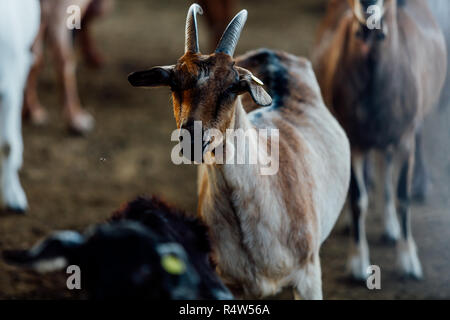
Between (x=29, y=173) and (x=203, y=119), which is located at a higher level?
(x=203, y=119)

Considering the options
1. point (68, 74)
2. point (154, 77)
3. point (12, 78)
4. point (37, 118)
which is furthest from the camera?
point (37, 118)

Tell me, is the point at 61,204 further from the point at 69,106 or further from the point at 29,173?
the point at 69,106

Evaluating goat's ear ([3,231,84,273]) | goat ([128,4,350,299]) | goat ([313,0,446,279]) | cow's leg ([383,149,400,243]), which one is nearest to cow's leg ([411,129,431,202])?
cow's leg ([383,149,400,243])

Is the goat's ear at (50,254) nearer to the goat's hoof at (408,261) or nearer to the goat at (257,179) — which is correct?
the goat at (257,179)

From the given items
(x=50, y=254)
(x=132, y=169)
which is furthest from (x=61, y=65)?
(x=50, y=254)

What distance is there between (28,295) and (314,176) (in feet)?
7.36

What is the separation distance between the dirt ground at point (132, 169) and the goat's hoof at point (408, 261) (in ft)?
0.28

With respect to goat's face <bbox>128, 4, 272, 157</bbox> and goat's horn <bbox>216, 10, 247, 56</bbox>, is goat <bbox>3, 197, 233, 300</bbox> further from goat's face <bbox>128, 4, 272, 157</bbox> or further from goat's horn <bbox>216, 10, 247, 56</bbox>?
goat's horn <bbox>216, 10, 247, 56</bbox>

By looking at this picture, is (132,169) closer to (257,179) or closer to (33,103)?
(33,103)

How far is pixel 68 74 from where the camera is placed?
7.73m

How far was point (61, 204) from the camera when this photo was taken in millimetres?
6316

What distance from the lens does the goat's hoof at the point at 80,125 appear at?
7.91 m

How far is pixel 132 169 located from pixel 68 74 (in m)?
1.51
